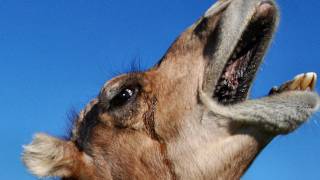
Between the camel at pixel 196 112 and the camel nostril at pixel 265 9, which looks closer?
the camel at pixel 196 112

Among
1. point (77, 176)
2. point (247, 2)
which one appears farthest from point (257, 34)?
point (77, 176)

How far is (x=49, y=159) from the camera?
7055mm

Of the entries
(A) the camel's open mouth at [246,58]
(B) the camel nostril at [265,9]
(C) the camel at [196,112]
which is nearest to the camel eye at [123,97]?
(C) the camel at [196,112]

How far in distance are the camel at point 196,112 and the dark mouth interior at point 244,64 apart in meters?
0.01

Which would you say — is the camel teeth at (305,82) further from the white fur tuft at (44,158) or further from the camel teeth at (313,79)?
the white fur tuft at (44,158)

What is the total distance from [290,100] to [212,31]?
1115 millimetres

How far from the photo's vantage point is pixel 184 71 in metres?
6.69

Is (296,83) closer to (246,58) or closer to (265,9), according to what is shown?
(246,58)

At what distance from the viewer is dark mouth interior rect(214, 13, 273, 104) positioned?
20.9 feet

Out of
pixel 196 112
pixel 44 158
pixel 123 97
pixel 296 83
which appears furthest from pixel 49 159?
pixel 296 83

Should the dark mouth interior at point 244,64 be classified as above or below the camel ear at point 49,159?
below

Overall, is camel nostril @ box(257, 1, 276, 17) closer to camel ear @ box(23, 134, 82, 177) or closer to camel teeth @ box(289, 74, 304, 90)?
camel teeth @ box(289, 74, 304, 90)

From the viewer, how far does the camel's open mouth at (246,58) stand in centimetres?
636

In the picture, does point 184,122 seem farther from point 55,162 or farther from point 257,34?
point 55,162
